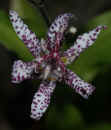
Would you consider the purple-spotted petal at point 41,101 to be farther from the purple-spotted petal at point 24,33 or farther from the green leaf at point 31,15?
the green leaf at point 31,15

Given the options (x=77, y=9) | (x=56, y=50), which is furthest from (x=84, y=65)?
(x=77, y=9)

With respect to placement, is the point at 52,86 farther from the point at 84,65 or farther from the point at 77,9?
the point at 77,9

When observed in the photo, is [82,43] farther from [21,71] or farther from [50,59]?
[21,71]

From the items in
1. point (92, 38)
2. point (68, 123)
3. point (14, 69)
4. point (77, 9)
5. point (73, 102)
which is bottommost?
point (68, 123)

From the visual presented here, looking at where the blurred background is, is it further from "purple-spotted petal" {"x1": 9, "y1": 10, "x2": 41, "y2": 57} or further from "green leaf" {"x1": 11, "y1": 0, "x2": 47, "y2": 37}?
"purple-spotted petal" {"x1": 9, "y1": 10, "x2": 41, "y2": 57}

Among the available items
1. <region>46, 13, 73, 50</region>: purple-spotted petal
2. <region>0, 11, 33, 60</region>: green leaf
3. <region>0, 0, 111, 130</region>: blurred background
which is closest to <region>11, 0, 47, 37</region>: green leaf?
<region>0, 0, 111, 130</region>: blurred background

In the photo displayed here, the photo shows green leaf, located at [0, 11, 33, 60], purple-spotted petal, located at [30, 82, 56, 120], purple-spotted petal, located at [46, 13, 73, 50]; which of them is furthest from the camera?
green leaf, located at [0, 11, 33, 60]

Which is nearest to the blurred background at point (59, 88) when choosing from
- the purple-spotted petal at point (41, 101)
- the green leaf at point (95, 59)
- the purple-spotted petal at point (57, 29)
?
the green leaf at point (95, 59)
